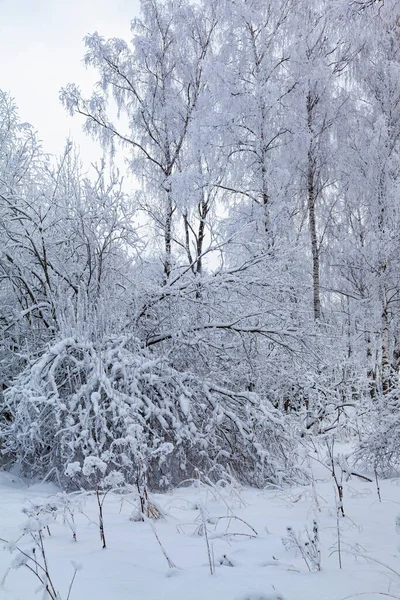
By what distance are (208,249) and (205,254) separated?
75 millimetres

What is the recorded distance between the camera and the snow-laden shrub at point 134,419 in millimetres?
4012

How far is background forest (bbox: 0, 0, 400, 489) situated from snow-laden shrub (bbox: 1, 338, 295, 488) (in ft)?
0.09

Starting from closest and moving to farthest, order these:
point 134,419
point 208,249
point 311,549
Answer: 1. point 311,549
2. point 134,419
3. point 208,249

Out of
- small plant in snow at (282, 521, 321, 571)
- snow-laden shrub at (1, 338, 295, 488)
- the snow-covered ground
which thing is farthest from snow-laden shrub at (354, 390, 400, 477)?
small plant in snow at (282, 521, 321, 571)

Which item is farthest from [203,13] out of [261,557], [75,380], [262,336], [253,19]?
[261,557]

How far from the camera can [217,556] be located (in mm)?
2203

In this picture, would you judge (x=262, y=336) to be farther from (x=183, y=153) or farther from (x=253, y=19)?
(x=253, y=19)

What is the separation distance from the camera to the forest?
4414 mm

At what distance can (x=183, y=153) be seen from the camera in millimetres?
11023

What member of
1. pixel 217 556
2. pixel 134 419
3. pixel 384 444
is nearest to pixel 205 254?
pixel 134 419

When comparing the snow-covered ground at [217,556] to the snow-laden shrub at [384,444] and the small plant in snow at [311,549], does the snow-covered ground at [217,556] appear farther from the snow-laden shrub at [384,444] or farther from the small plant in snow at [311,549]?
the snow-laden shrub at [384,444]

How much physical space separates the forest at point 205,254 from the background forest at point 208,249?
0.04m

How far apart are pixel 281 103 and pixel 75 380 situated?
25.9ft

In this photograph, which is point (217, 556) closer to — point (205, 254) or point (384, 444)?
point (384, 444)
